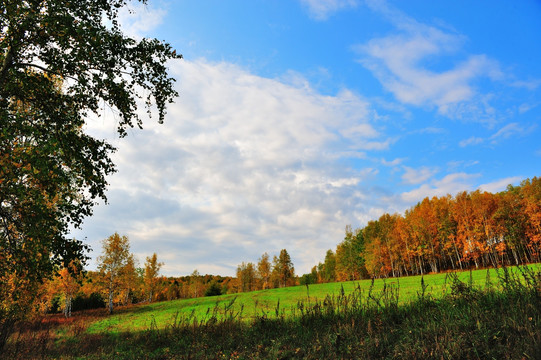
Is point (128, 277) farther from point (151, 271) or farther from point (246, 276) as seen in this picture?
point (246, 276)

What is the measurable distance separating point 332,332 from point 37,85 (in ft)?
37.7

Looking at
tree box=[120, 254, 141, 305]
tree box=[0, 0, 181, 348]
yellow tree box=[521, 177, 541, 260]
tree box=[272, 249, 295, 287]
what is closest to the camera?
tree box=[0, 0, 181, 348]

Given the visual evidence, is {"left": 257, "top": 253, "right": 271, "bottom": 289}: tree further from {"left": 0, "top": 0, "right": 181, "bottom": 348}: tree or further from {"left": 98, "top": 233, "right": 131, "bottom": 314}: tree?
{"left": 0, "top": 0, "right": 181, "bottom": 348}: tree

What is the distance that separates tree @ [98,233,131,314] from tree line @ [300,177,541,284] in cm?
→ 4658

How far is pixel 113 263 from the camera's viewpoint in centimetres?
4022

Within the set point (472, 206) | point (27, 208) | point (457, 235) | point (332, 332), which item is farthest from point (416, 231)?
point (27, 208)

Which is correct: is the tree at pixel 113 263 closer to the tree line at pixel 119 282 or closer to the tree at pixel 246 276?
the tree line at pixel 119 282

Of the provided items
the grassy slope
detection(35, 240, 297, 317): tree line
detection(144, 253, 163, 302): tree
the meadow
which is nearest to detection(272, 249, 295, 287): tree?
detection(35, 240, 297, 317): tree line

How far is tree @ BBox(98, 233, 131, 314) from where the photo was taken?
3956cm

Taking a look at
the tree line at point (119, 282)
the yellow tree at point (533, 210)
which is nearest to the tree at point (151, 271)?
A: the tree line at point (119, 282)

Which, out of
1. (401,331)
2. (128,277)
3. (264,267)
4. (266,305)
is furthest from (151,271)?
(401,331)

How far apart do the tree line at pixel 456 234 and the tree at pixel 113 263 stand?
153 ft

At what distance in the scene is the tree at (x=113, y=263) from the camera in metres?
39.6

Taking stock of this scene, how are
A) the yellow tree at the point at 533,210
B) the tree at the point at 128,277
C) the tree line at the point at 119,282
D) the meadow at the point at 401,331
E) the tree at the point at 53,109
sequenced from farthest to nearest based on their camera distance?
the yellow tree at the point at 533,210 → the tree at the point at 128,277 → the tree line at the point at 119,282 → the tree at the point at 53,109 → the meadow at the point at 401,331
